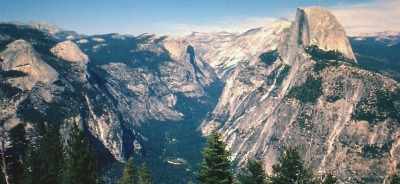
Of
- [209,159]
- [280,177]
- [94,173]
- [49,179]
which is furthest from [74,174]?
[280,177]

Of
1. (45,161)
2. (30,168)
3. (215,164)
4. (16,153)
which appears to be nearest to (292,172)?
(215,164)

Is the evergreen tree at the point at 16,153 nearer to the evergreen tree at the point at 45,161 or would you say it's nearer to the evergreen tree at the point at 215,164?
the evergreen tree at the point at 45,161

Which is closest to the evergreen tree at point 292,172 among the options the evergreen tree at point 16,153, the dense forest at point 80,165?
the dense forest at point 80,165

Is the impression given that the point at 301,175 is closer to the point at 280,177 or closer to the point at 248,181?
the point at 280,177

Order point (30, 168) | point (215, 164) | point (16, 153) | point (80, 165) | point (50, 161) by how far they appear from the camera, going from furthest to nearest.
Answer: point (16, 153) → point (50, 161) → point (30, 168) → point (80, 165) → point (215, 164)

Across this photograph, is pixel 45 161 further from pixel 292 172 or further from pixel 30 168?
→ pixel 292 172

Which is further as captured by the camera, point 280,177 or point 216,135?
point 280,177

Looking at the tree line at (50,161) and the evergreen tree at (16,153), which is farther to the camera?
the evergreen tree at (16,153)

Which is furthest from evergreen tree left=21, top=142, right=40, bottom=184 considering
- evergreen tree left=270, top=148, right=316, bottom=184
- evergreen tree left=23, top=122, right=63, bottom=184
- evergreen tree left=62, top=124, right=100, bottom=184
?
evergreen tree left=270, top=148, right=316, bottom=184
